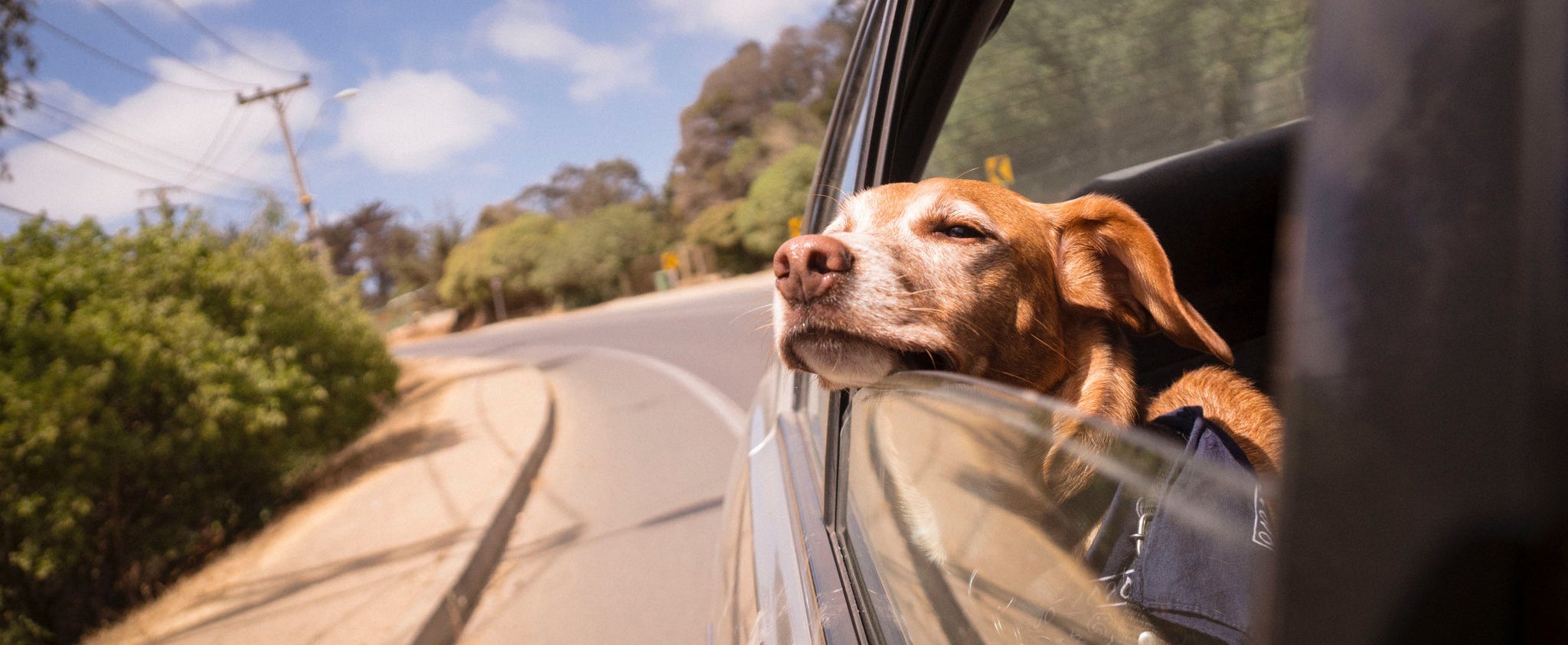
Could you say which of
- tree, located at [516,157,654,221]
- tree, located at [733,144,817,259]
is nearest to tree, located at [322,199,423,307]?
tree, located at [516,157,654,221]

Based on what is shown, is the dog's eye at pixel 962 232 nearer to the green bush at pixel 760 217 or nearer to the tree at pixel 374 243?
the green bush at pixel 760 217

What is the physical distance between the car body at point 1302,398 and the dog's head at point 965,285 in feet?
0.44

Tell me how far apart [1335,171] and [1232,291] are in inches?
96.1

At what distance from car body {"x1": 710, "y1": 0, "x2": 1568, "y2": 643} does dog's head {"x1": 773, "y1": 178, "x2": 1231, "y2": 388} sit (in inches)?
5.3

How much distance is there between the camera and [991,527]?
47.0 inches

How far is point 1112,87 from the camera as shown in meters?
6.38

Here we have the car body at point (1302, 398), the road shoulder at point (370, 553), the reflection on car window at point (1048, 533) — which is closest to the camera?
the car body at point (1302, 398)

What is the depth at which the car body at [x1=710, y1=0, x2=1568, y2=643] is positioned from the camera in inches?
12.4

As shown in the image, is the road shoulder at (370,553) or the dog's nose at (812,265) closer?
the dog's nose at (812,265)

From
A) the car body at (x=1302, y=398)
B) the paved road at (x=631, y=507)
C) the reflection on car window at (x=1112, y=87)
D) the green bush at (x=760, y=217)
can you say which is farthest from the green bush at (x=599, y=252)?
the car body at (x=1302, y=398)

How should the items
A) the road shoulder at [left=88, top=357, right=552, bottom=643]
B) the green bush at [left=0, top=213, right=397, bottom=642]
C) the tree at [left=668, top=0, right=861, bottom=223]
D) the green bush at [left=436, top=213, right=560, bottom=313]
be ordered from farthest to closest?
1. the green bush at [left=436, top=213, right=560, bottom=313]
2. the tree at [left=668, top=0, right=861, bottom=223]
3. the green bush at [left=0, top=213, right=397, bottom=642]
4. the road shoulder at [left=88, top=357, right=552, bottom=643]

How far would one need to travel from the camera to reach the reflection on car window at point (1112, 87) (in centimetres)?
338

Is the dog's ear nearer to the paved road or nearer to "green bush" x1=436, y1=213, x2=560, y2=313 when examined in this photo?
the paved road

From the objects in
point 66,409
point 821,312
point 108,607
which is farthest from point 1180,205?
point 108,607
